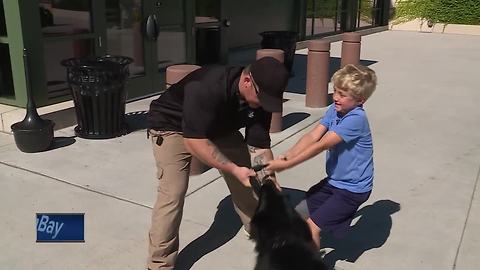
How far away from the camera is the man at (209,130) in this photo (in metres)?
2.64

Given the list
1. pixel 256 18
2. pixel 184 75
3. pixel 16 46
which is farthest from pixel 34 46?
pixel 256 18

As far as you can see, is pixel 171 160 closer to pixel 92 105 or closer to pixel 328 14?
pixel 92 105

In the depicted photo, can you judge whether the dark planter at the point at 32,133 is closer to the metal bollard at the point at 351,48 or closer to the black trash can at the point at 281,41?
the black trash can at the point at 281,41

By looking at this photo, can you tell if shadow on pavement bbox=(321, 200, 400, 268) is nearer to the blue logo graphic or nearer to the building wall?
the blue logo graphic

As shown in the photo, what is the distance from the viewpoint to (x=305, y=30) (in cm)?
1462

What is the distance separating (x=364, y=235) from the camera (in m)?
3.93

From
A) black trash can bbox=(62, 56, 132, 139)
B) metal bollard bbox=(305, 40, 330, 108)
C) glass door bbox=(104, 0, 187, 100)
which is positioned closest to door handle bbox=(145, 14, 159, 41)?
glass door bbox=(104, 0, 187, 100)

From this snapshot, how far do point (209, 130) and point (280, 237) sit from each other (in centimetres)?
74

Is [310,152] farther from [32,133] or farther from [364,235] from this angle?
[32,133]

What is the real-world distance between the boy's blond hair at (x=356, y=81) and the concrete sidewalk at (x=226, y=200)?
4.07ft

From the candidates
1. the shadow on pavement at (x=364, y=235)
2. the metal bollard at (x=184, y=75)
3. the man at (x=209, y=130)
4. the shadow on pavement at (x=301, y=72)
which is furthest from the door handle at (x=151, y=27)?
the man at (x=209, y=130)

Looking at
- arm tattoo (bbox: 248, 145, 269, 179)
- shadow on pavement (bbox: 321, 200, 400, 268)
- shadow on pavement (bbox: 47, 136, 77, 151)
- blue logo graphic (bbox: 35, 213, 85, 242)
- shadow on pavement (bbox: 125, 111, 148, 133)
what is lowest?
shadow on pavement (bbox: 321, 200, 400, 268)

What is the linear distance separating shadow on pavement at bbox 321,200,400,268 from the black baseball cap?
146 cm

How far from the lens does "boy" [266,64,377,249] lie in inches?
117
